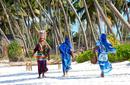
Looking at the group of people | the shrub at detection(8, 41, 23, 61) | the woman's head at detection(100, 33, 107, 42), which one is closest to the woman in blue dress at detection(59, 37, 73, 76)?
the group of people

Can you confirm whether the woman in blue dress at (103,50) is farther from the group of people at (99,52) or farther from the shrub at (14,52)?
the shrub at (14,52)

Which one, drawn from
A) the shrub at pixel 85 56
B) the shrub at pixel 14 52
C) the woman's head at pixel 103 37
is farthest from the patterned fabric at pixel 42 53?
the shrub at pixel 14 52

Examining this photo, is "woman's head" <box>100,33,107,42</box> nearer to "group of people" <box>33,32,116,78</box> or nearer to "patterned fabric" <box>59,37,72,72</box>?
"group of people" <box>33,32,116,78</box>

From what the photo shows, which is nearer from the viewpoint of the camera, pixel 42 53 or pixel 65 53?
pixel 42 53

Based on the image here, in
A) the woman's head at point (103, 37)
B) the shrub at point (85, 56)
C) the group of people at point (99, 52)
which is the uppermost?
the shrub at point (85, 56)

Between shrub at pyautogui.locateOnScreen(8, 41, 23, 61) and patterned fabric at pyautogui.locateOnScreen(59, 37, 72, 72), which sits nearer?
patterned fabric at pyautogui.locateOnScreen(59, 37, 72, 72)

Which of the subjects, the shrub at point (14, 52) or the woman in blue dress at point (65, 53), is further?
the shrub at point (14, 52)

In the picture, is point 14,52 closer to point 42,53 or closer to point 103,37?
point 42,53

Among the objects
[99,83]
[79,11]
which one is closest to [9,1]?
[79,11]

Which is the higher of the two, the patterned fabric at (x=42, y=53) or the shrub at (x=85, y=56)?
the shrub at (x=85, y=56)

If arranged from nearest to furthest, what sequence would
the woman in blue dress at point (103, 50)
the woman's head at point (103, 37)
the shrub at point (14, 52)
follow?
the woman's head at point (103, 37), the woman in blue dress at point (103, 50), the shrub at point (14, 52)

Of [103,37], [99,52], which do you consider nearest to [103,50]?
[99,52]

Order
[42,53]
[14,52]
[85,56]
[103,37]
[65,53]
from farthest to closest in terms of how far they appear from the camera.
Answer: [14,52] < [85,56] < [65,53] < [42,53] < [103,37]

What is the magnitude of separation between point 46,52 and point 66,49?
4.10 ft
